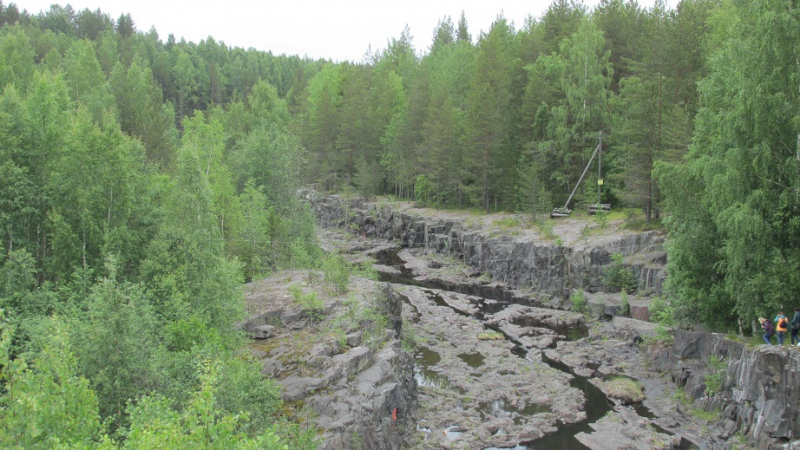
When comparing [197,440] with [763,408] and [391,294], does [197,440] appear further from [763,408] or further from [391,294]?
[391,294]

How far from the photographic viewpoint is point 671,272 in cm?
2648

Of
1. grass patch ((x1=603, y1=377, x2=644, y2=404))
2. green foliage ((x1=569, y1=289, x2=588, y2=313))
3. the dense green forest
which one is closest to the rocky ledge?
the dense green forest

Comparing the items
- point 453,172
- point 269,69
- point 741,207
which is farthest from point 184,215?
point 269,69

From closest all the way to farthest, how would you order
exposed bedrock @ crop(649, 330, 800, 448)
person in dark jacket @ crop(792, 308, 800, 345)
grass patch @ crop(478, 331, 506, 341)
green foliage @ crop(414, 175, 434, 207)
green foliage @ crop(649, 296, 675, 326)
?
exposed bedrock @ crop(649, 330, 800, 448), person in dark jacket @ crop(792, 308, 800, 345), green foliage @ crop(649, 296, 675, 326), grass patch @ crop(478, 331, 506, 341), green foliage @ crop(414, 175, 434, 207)

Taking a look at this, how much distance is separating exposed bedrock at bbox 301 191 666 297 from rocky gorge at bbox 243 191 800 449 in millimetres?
142

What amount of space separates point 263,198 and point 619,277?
1057 inches

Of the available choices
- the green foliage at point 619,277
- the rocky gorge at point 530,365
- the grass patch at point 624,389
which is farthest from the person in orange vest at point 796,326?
the green foliage at point 619,277

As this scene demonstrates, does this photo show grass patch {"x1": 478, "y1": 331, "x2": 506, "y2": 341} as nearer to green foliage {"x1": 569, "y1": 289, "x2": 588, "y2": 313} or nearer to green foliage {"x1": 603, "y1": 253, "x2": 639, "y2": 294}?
green foliage {"x1": 569, "y1": 289, "x2": 588, "y2": 313}

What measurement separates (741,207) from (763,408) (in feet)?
24.2

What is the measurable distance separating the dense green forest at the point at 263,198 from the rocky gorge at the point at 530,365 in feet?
8.56

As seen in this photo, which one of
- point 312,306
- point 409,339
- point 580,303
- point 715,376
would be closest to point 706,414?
point 715,376

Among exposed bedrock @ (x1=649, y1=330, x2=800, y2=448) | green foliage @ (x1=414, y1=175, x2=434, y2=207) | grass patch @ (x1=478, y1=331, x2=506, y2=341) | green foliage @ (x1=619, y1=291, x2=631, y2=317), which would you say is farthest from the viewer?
green foliage @ (x1=414, y1=175, x2=434, y2=207)

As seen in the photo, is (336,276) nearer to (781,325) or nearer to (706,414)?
(706,414)

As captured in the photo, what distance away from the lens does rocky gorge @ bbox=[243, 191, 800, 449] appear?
1984 centimetres
